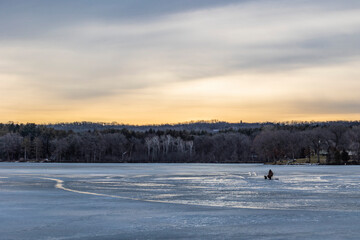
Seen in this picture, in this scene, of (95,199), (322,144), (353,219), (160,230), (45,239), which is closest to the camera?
(45,239)

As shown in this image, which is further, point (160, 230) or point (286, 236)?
point (160, 230)

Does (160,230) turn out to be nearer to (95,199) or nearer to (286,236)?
(286,236)

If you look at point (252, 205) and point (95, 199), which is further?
point (95, 199)

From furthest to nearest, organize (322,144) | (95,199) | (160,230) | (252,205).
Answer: (322,144) < (95,199) < (252,205) < (160,230)

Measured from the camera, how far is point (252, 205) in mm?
23969

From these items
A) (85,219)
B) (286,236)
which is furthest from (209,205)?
(286,236)

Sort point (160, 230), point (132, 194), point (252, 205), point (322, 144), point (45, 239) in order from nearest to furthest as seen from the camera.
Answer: point (45, 239)
point (160, 230)
point (252, 205)
point (132, 194)
point (322, 144)

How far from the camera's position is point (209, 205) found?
24047mm

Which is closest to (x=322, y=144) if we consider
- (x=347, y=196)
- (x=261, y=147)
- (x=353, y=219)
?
(x=261, y=147)

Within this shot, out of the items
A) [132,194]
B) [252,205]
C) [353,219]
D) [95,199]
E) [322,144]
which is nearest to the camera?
[353,219]

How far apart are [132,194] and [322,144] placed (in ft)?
432

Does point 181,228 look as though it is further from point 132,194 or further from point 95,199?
point 132,194

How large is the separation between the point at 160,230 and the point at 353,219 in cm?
718

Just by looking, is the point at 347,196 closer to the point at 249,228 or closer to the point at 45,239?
the point at 249,228
